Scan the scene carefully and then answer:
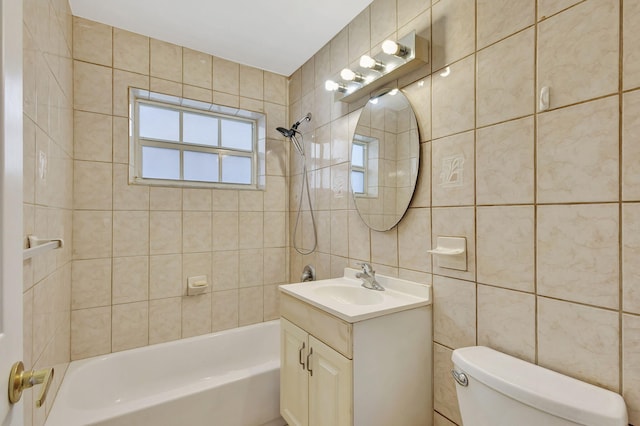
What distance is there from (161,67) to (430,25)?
184 centimetres

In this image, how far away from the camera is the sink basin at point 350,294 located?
158 centimetres

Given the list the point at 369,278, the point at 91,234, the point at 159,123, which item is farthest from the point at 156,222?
the point at 369,278

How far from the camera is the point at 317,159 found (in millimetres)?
2281

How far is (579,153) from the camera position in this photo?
3.06ft

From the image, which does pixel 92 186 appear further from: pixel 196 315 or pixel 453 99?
pixel 453 99

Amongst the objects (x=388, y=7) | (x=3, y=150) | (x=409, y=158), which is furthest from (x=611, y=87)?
(x=3, y=150)

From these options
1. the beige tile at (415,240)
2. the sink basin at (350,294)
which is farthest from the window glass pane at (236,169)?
the beige tile at (415,240)

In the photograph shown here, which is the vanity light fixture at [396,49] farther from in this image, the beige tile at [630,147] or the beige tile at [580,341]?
the beige tile at [580,341]

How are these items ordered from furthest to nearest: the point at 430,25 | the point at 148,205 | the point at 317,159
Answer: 1. the point at 317,159
2. the point at 148,205
3. the point at 430,25

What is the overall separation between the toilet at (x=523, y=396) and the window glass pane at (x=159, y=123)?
2.39m

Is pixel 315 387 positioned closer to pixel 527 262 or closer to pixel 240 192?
pixel 527 262

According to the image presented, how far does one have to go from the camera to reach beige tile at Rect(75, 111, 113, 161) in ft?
6.24

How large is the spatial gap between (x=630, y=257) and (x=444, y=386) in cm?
86

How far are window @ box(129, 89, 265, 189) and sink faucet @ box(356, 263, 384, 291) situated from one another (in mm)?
1314
